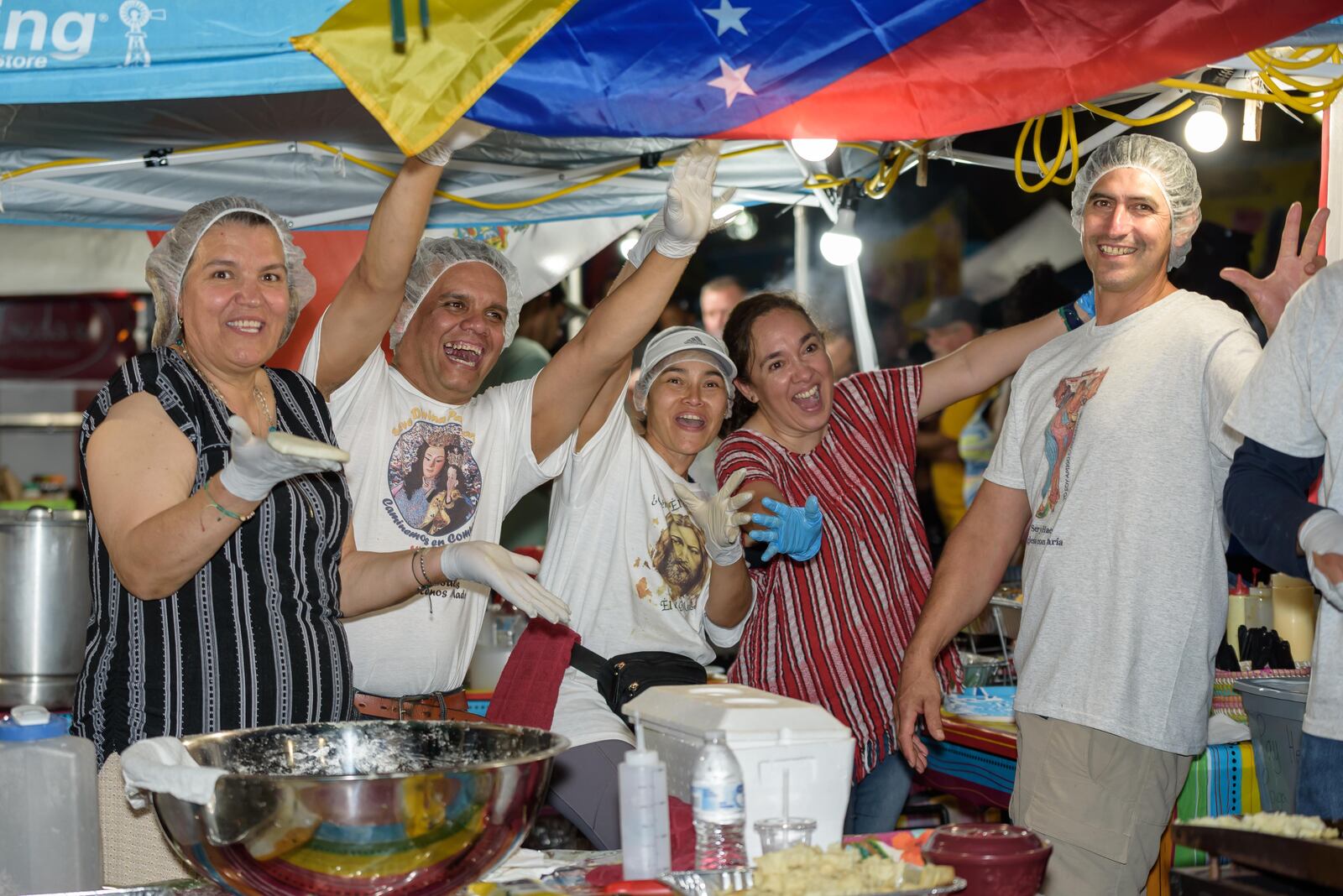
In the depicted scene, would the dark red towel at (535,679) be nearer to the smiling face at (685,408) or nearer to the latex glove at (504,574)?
the latex glove at (504,574)

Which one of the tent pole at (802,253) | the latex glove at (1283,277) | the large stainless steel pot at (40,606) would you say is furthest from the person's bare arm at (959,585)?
the tent pole at (802,253)

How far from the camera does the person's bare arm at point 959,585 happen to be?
3.05m

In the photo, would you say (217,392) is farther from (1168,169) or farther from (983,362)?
(1168,169)

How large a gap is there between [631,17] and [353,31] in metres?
0.57

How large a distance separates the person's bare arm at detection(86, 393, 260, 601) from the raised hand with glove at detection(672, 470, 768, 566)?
119 centimetres

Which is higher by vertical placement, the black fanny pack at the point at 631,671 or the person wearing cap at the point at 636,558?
the person wearing cap at the point at 636,558

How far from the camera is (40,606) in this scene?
407 cm

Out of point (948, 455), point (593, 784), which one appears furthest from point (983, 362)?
point (948, 455)

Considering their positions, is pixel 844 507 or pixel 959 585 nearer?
pixel 959 585

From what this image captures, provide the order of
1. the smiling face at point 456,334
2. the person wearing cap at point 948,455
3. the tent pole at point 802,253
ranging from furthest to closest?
the tent pole at point 802,253, the person wearing cap at point 948,455, the smiling face at point 456,334

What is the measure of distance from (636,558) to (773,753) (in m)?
1.29

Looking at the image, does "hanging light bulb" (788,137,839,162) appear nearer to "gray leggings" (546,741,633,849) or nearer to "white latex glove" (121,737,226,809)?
"gray leggings" (546,741,633,849)

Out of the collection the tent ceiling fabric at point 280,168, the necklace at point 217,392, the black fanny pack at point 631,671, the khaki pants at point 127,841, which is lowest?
the khaki pants at point 127,841

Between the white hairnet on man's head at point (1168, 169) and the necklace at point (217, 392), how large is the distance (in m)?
1.91
